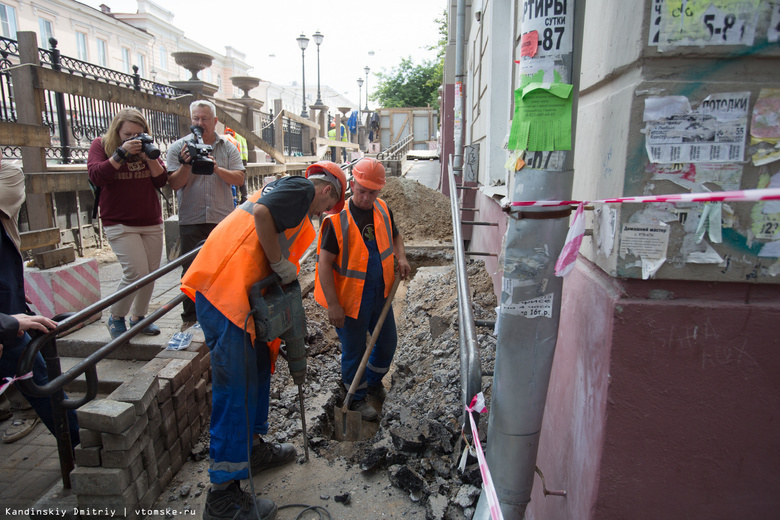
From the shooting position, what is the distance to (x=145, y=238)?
369 centimetres

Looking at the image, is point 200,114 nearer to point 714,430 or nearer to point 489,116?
point 489,116

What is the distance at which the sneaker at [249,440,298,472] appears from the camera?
113 inches

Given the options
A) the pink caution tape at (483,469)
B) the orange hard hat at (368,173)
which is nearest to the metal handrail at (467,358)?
the pink caution tape at (483,469)

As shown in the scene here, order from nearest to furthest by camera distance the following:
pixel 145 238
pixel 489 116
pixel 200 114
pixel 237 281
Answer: pixel 237 281
pixel 145 238
pixel 200 114
pixel 489 116

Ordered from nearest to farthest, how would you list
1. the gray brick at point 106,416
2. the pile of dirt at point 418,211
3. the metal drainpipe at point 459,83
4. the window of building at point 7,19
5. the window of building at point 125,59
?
the gray brick at point 106,416, the metal drainpipe at point 459,83, the pile of dirt at point 418,211, the window of building at point 7,19, the window of building at point 125,59

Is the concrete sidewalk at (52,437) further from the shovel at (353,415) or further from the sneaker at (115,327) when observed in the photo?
the shovel at (353,415)

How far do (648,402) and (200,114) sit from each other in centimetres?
388

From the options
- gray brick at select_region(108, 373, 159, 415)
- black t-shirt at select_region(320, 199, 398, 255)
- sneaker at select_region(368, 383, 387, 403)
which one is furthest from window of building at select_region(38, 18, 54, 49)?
gray brick at select_region(108, 373, 159, 415)

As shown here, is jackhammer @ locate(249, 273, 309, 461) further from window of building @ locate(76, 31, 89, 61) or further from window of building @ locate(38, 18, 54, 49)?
window of building @ locate(76, 31, 89, 61)

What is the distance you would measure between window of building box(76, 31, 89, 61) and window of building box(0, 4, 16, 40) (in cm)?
378

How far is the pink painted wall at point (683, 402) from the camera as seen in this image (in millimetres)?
1281

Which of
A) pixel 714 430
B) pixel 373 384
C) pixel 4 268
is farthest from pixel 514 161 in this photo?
pixel 373 384

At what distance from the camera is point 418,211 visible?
384 inches

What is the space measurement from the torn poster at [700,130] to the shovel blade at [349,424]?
9.77 ft
